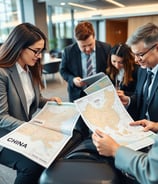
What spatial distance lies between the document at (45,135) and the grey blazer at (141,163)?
1.14ft

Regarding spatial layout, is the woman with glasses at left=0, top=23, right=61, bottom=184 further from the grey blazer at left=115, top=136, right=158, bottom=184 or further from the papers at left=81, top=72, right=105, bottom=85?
the grey blazer at left=115, top=136, right=158, bottom=184

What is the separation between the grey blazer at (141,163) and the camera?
2.49 ft

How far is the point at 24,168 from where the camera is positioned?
51.7 inches

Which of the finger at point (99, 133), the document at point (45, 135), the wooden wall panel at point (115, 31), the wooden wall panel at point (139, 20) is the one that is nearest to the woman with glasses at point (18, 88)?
the document at point (45, 135)

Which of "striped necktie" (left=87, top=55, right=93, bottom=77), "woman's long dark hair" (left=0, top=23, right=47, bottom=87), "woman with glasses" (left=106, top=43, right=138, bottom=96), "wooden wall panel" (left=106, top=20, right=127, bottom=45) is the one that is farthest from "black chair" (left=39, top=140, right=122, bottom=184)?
"wooden wall panel" (left=106, top=20, right=127, bottom=45)

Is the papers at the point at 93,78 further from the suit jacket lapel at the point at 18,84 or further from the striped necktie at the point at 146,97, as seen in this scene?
the suit jacket lapel at the point at 18,84

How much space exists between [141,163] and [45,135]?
23.8 inches

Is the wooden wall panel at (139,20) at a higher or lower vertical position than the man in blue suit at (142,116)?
higher

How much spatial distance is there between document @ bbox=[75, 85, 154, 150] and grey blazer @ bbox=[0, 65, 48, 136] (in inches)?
17.4

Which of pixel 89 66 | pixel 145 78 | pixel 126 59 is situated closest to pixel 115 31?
pixel 89 66

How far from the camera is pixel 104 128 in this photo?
3.93 feet

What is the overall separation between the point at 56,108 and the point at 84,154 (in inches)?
19.6

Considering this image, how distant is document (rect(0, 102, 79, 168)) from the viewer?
1.09 meters

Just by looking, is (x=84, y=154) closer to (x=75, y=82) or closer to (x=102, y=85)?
(x=102, y=85)
